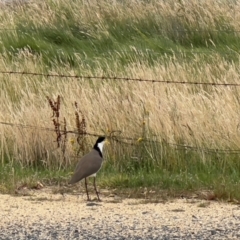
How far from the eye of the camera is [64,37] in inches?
652

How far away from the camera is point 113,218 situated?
6.75 m

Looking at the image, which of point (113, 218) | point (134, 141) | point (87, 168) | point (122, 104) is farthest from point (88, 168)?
point (122, 104)

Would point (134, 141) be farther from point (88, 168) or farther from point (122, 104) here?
point (88, 168)

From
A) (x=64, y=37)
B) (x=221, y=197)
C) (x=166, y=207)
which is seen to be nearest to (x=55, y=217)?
(x=166, y=207)

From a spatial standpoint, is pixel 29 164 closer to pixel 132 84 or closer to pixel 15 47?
pixel 132 84

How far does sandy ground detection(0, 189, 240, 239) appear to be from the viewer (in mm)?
6215

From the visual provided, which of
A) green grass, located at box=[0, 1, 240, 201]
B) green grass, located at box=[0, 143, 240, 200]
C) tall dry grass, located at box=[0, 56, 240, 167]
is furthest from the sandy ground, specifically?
tall dry grass, located at box=[0, 56, 240, 167]

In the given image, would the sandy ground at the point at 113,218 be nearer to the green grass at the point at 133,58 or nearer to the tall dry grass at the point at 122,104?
the green grass at the point at 133,58

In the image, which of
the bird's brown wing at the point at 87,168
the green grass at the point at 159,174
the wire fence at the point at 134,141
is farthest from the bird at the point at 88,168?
the wire fence at the point at 134,141

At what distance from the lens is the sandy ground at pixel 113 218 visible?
621 cm

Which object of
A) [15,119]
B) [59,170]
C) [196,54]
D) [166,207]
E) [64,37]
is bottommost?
[166,207]

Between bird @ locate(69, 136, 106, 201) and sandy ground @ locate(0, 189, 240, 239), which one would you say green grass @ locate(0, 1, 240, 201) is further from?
bird @ locate(69, 136, 106, 201)

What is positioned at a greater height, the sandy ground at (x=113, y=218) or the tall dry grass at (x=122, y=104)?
the tall dry grass at (x=122, y=104)

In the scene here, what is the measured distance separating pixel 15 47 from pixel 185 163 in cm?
728
